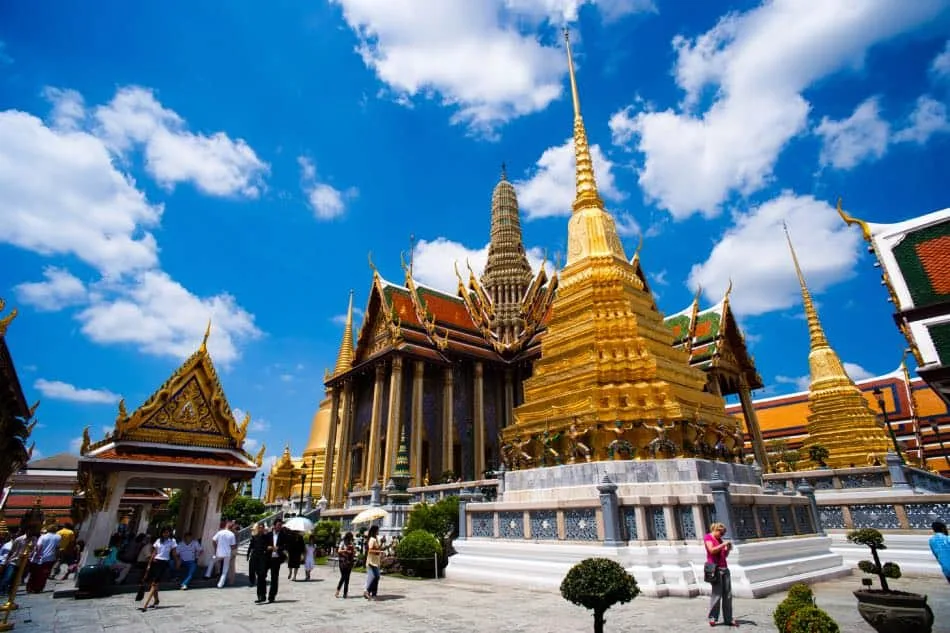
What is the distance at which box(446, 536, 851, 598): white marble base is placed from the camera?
21.6 feet

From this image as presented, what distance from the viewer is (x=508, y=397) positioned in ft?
81.8

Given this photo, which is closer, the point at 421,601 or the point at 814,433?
the point at 421,601

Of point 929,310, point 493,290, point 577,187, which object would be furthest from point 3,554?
point 493,290

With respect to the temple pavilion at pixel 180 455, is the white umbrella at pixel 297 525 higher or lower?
lower

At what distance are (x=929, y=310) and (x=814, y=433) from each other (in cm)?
1188

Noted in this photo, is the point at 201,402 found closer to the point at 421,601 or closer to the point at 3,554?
the point at 3,554

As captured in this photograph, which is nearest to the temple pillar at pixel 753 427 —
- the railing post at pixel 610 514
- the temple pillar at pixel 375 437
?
the temple pillar at pixel 375 437

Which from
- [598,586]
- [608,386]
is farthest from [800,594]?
[608,386]

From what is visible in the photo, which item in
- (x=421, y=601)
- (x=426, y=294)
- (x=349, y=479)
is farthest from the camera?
(x=426, y=294)

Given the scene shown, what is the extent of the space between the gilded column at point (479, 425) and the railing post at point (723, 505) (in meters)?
16.4

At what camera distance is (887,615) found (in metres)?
3.37

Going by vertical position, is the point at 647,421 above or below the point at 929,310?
below

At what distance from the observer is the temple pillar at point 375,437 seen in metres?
21.1

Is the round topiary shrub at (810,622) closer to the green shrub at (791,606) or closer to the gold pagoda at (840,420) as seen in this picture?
the green shrub at (791,606)
